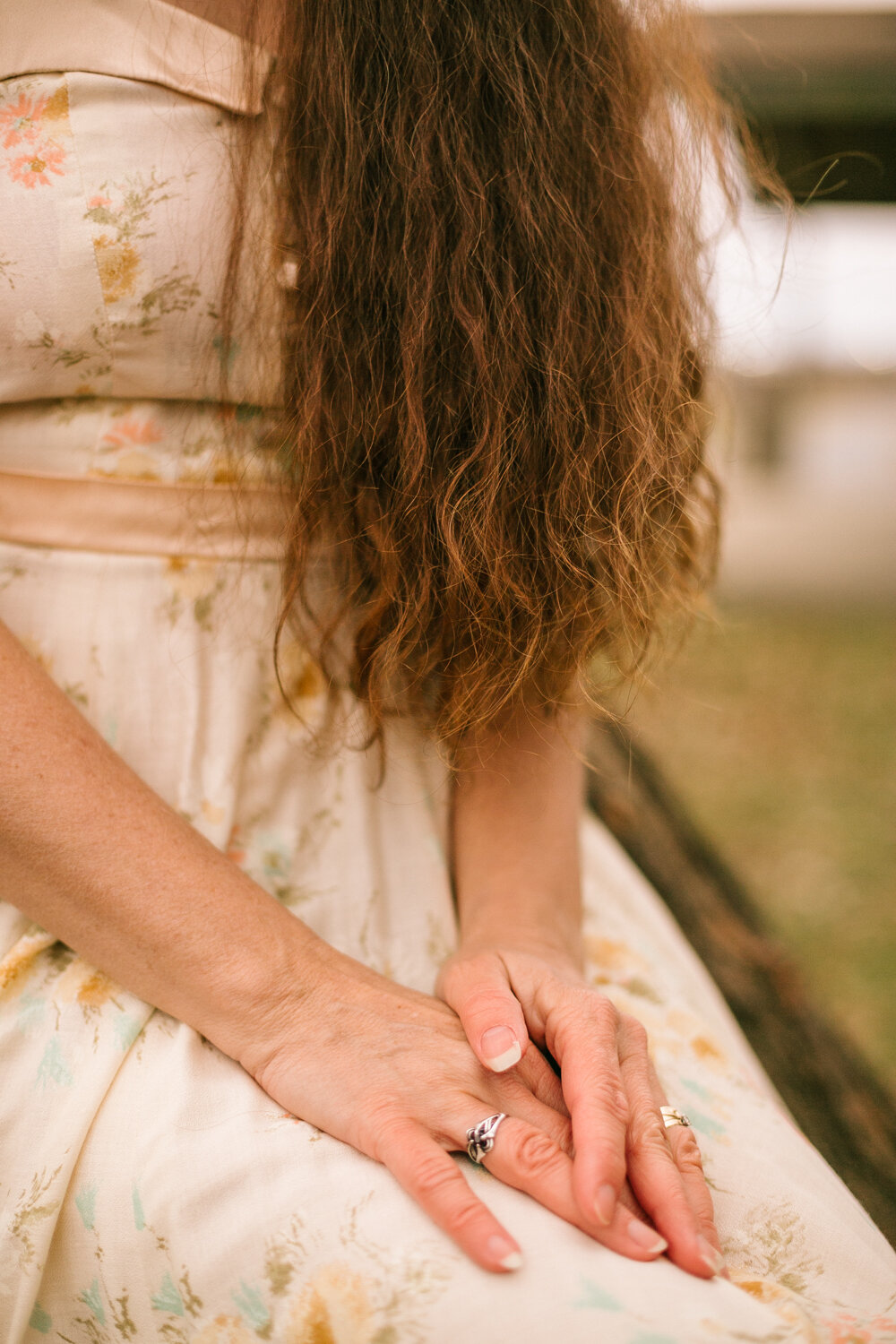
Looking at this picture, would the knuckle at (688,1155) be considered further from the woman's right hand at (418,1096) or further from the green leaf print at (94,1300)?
the green leaf print at (94,1300)

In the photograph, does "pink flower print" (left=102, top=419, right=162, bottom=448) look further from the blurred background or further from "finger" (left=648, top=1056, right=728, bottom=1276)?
"finger" (left=648, top=1056, right=728, bottom=1276)

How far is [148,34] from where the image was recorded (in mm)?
671

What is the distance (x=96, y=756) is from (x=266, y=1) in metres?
0.58

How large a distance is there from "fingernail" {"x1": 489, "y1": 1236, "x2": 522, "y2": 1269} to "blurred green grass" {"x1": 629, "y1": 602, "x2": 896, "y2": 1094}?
18.3 inches

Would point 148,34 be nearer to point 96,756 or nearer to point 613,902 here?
point 96,756

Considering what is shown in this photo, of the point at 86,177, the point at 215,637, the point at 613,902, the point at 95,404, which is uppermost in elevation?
the point at 86,177

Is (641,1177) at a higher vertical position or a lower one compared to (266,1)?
lower

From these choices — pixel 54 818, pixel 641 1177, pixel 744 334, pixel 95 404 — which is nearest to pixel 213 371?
pixel 95 404

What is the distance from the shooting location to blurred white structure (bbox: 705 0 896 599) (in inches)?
223

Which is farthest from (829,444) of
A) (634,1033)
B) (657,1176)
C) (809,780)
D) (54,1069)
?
(54,1069)

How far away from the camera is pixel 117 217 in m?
0.67

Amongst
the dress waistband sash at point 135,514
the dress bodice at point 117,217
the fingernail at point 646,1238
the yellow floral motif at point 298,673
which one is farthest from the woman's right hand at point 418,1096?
the dress bodice at point 117,217

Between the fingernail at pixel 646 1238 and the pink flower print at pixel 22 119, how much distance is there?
2.69 ft

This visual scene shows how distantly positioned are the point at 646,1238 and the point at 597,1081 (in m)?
0.10
